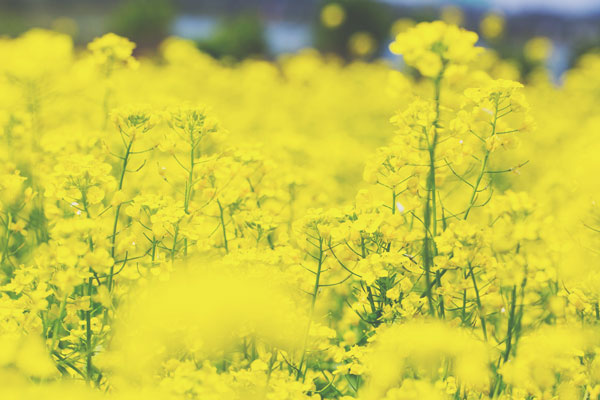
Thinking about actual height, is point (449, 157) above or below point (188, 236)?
above

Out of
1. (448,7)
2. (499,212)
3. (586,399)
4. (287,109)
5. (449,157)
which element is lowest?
(586,399)

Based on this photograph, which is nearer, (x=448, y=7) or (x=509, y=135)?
(x=509, y=135)

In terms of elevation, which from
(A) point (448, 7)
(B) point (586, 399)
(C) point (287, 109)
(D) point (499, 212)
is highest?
(A) point (448, 7)

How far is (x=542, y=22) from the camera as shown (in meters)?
19.5

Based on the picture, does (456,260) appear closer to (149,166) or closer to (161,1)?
(149,166)

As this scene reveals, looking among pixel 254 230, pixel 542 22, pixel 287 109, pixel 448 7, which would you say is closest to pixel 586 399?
pixel 254 230

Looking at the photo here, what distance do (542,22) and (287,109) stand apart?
15924 mm

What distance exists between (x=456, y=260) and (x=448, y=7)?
10.0 metres

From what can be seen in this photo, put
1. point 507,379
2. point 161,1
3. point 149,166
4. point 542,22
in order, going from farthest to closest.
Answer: point 542,22 → point 161,1 → point 149,166 → point 507,379

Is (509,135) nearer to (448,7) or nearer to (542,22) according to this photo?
(448,7)

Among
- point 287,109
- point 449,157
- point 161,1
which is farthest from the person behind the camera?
point 161,1

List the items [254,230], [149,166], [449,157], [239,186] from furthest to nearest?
[149,166] → [239,186] → [254,230] → [449,157]

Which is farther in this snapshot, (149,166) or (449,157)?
(149,166)

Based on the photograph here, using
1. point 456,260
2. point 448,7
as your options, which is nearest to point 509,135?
point 456,260
